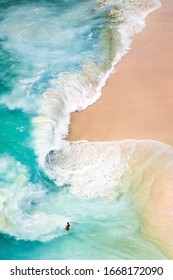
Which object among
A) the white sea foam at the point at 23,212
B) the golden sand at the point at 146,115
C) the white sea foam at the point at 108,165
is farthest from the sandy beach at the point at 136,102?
the white sea foam at the point at 23,212

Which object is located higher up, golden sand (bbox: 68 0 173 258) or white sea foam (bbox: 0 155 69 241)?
golden sand (bbox: 68 0 173 258)

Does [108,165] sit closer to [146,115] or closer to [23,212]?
[146,115]

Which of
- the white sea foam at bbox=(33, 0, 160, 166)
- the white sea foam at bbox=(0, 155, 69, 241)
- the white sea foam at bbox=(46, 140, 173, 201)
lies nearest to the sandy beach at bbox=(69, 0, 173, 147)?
the white sea foam at bbox=(33, 0, 160, 166)

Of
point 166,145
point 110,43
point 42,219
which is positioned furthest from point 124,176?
point 110,43

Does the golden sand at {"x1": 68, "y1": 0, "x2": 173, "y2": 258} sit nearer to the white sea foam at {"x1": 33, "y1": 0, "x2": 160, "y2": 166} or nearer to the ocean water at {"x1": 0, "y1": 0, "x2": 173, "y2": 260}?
the ocean water at {"x1": 0, "y1": 0, "x2": 173, "y2": 260}

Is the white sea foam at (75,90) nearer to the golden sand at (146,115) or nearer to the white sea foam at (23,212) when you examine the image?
the golden sand at (146,115)

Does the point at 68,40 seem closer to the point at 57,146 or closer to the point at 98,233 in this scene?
the point at 57,146

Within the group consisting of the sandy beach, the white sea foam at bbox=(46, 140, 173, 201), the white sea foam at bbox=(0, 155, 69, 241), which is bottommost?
the white sea foam at bbox=(0, 155, 69, 241)
